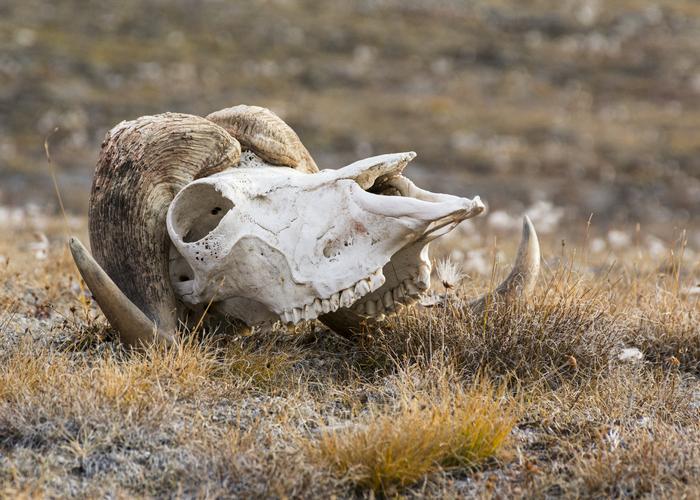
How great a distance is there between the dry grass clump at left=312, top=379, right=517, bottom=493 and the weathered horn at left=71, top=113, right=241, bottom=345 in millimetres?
1365

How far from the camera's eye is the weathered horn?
4.93m

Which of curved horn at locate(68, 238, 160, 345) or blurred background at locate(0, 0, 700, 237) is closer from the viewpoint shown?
curved horn at locate(68, 238, 160, 345)

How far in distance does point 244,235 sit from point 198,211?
18.0 inches

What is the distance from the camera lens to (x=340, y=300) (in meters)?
4.58

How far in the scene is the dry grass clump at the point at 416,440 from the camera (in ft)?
12.4

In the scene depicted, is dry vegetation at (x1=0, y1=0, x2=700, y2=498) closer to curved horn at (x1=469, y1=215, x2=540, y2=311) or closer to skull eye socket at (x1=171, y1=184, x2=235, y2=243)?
curved horn at (x1=469, y1=215, x2=540, y2=311)

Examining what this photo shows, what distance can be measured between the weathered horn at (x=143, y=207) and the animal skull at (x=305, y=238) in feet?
0.46

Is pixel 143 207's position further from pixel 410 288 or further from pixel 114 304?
pixel 410 288

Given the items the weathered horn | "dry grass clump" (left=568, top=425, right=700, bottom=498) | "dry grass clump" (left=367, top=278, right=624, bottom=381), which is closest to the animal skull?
the weathered horn

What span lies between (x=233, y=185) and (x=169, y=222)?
0.40 metres

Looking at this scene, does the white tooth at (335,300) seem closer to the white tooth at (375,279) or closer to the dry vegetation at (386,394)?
the white tooth at (375,279)

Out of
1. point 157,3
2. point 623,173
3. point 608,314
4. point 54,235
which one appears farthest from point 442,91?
point 608,314

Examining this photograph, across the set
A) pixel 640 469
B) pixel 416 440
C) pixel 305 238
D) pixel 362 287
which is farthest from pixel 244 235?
pixel 640 469

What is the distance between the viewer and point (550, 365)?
16.6 feet
